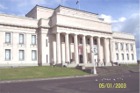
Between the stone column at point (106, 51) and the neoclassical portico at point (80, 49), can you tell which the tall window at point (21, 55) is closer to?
the neoclassical portico at point (80, 49)

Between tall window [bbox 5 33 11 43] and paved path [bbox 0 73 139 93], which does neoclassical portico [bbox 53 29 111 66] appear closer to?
tall window [bbox 5 33 11 43]

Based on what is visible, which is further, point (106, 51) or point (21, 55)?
point (106, 51)

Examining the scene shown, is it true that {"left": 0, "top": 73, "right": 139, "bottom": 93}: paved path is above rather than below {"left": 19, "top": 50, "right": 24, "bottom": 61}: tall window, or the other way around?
below

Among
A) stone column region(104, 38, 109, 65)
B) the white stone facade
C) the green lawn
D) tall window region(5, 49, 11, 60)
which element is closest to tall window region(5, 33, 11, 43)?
the white stone facade

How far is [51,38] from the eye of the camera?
5119 centimetres

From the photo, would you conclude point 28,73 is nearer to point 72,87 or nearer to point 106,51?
point 72,87

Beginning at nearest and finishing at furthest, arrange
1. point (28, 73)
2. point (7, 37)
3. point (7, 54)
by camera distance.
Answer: point (28, 73) < point (7, 54) < point (7, 37)

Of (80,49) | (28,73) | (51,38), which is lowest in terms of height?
(28,73)

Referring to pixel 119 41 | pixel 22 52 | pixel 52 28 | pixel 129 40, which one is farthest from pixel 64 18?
pixel 129 40

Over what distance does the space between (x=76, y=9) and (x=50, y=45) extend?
16.6 m

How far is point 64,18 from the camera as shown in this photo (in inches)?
2007

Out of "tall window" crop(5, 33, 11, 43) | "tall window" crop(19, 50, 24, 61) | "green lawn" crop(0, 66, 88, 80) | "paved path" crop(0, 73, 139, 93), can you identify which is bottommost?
"green lawn" crop(0, 66, 88, 80)

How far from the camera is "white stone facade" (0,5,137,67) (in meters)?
46.0

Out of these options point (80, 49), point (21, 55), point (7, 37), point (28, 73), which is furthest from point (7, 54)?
point (80, 49)
